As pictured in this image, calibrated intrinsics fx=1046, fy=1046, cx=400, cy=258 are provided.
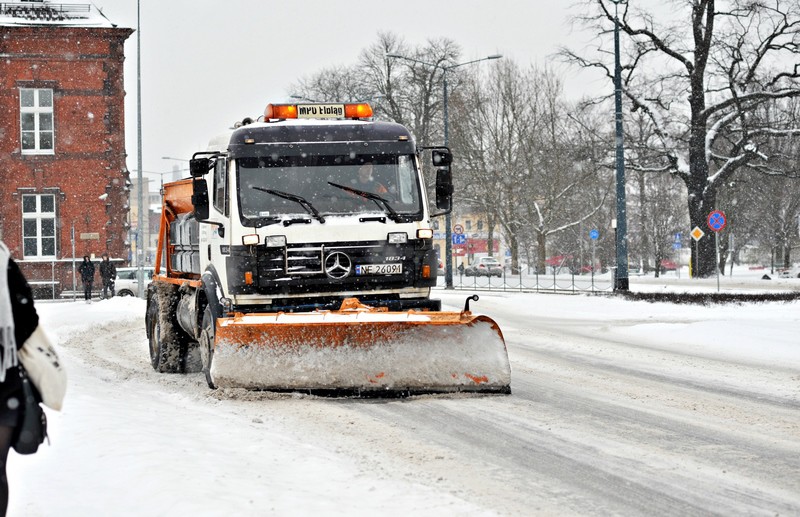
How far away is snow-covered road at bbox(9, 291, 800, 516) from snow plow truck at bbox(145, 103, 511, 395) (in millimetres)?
349

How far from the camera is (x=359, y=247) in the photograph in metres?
10.4

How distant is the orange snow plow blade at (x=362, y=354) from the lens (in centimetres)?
952

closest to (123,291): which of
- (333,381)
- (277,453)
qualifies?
(333,381)

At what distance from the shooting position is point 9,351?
12.7ft

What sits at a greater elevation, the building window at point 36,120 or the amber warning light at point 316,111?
the building window at point 36,120

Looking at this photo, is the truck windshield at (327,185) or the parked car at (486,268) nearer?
the truck windshield at (327,185)

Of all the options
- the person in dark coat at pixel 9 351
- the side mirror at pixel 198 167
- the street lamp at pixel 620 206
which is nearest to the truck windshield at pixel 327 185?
the side mirror at pixel 198 167

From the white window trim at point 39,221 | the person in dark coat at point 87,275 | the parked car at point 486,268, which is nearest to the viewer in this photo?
the person in dark coat at point 87,275

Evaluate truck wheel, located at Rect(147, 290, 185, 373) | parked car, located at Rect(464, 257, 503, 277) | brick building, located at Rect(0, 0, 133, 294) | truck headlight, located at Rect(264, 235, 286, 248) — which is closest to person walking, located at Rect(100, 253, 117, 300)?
brick building, located at Rect(0, 0, 133, 294)

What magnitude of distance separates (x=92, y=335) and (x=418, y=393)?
1269 cm

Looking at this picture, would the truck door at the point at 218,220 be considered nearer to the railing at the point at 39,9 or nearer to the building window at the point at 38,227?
the building window at the point at 38,227

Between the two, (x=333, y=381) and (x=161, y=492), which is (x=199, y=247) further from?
(x=161, y=492)

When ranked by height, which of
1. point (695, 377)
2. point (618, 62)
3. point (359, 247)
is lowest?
point (695, 377)

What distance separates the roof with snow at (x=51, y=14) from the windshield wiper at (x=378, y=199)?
36.5 meters
